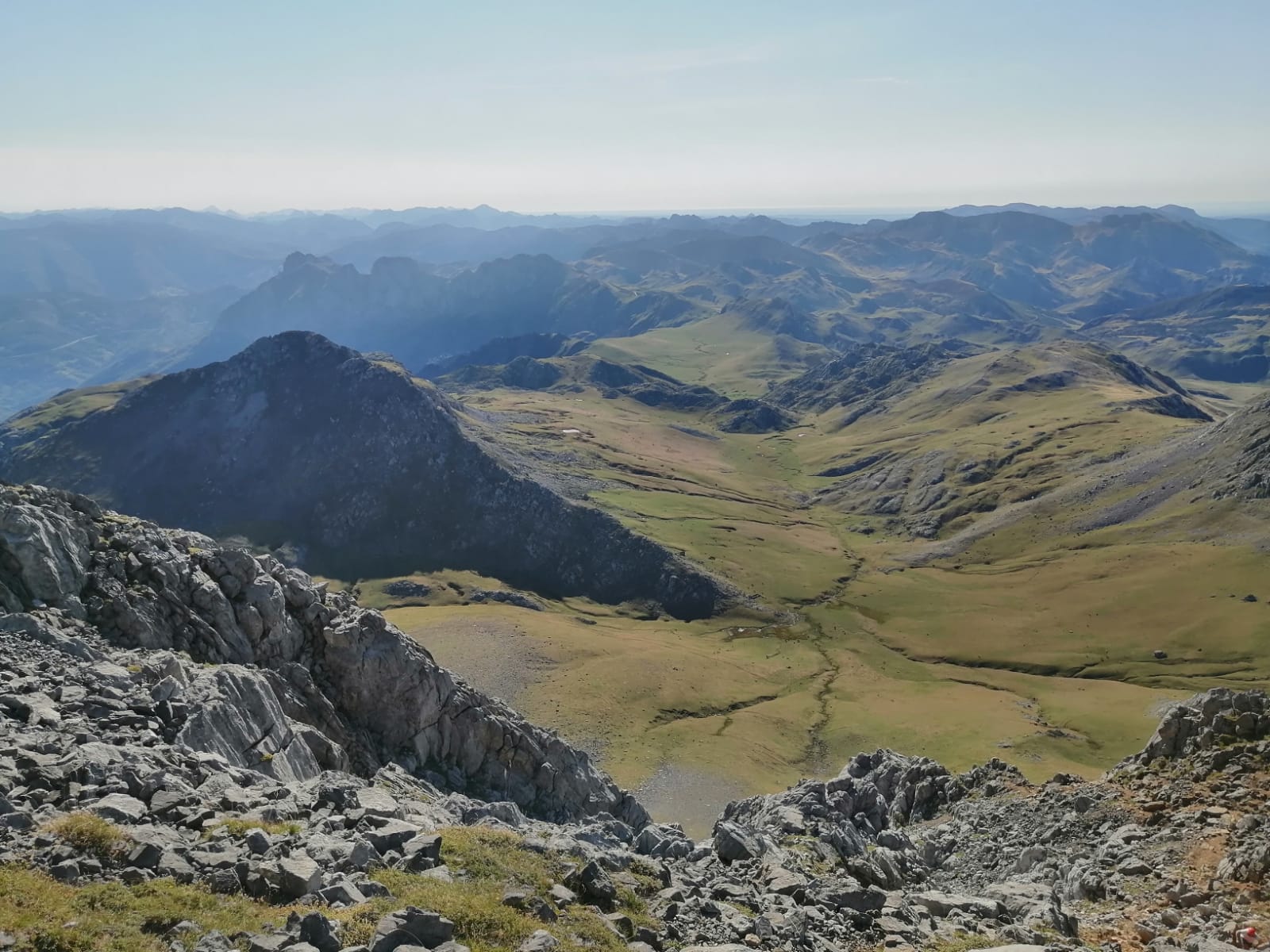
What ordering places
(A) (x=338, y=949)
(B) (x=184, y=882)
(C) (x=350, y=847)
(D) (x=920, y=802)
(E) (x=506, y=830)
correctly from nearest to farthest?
(A) (x=338, y=949) → (B) (x=184, y=882) → (C) (x=350, y=847) → (E) (x=506, y=830) → (D) (x=920, y=802)

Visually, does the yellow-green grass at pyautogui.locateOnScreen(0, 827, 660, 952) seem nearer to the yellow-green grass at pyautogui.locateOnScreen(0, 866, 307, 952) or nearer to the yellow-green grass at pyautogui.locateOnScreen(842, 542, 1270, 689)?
the yellow-green grass at pyautogui.locateOnScreen(0, 866, 307, 952)

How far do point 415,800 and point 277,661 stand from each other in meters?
17.7

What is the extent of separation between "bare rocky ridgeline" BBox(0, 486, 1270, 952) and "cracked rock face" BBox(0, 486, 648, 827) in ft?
0.58

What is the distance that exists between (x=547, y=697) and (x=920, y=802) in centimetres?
9129

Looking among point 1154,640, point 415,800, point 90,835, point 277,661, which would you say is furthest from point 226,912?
point 1154,640

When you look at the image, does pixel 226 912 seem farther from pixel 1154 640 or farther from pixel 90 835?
pixel 1154 640

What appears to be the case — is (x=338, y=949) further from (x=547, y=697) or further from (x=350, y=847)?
(x=547, y=697)

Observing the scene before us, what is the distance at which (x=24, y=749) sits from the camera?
1126 inches

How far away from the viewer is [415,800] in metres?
42.8

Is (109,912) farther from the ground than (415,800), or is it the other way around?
(109,912)

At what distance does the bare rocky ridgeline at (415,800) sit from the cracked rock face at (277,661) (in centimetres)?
18

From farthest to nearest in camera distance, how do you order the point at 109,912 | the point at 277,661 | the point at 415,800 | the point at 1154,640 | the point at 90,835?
the point at 1154,640, the point at 277,661, the point at 415,800, the point at 90,835, the point at 109,912

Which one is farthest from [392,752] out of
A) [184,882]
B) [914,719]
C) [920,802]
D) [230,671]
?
[914,719]

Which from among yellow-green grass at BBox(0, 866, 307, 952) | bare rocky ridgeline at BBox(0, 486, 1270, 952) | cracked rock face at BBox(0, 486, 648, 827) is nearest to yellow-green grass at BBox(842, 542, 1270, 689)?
bare rocky ridgeline at BBox(0, 486, 1270, 952)
